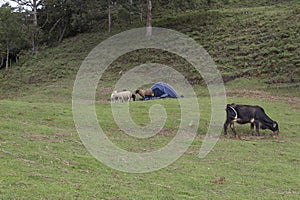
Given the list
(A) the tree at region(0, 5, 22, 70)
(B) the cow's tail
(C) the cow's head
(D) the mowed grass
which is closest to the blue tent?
(D) the mowed grass

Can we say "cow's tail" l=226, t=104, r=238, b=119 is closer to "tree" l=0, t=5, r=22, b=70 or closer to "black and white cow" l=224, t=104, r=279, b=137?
"black and white cow" l=224, t=104, r=279, b=137

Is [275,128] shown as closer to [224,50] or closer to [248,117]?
[248,117]

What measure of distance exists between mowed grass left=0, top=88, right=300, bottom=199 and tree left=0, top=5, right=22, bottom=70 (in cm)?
3051

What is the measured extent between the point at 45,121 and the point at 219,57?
26.0m

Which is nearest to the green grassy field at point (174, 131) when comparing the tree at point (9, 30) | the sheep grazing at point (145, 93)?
the tree at point (9, 30)

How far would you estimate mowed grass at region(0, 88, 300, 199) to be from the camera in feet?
34.5

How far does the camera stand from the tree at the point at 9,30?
50.4 meters

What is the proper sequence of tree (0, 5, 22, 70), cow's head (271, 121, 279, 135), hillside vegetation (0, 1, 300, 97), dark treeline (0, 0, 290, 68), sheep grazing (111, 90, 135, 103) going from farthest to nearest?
dark treeline (0, 0, 290, 68) < tree (0, 5, 22, 70) < hillside vegetation (0, 1, 300, 97) < sheep grazing (111, 90, 135, 103) < cow's head (271, 121, 279, 135)

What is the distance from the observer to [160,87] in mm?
32688

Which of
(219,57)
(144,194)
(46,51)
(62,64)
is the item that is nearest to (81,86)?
(62,64)

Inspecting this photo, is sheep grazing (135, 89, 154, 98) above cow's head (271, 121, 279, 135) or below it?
above

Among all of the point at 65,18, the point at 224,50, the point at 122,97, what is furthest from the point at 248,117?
the point at 65,18

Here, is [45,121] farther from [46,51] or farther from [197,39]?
[46,51]

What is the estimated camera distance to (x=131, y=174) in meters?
12.8
